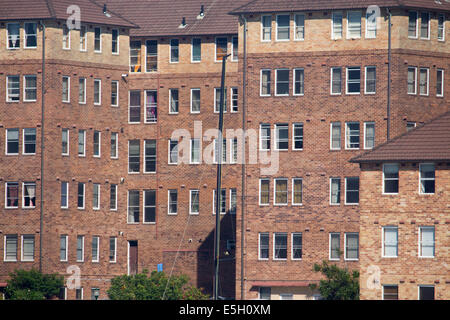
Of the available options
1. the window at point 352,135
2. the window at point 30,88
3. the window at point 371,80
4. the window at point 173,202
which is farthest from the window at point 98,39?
the window at point 371,80

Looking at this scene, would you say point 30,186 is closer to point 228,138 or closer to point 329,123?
point 228,138

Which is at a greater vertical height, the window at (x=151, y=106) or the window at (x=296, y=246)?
the window at (x=151, y=106)

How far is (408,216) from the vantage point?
213ft

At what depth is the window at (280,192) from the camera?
7694 cm

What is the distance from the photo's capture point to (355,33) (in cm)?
7688

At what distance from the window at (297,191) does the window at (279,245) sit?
2.19 m

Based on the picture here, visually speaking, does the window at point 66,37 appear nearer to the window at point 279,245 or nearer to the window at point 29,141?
the window at point 29,141

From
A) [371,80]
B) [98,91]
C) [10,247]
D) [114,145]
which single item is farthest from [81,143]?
[371,80]

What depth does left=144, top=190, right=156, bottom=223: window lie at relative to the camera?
280 feet

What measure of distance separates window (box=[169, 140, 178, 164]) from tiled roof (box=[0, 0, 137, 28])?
8.67 m

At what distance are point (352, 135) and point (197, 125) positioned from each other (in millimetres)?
13015

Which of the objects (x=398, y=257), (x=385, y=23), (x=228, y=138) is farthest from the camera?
(x=228, y=138)
